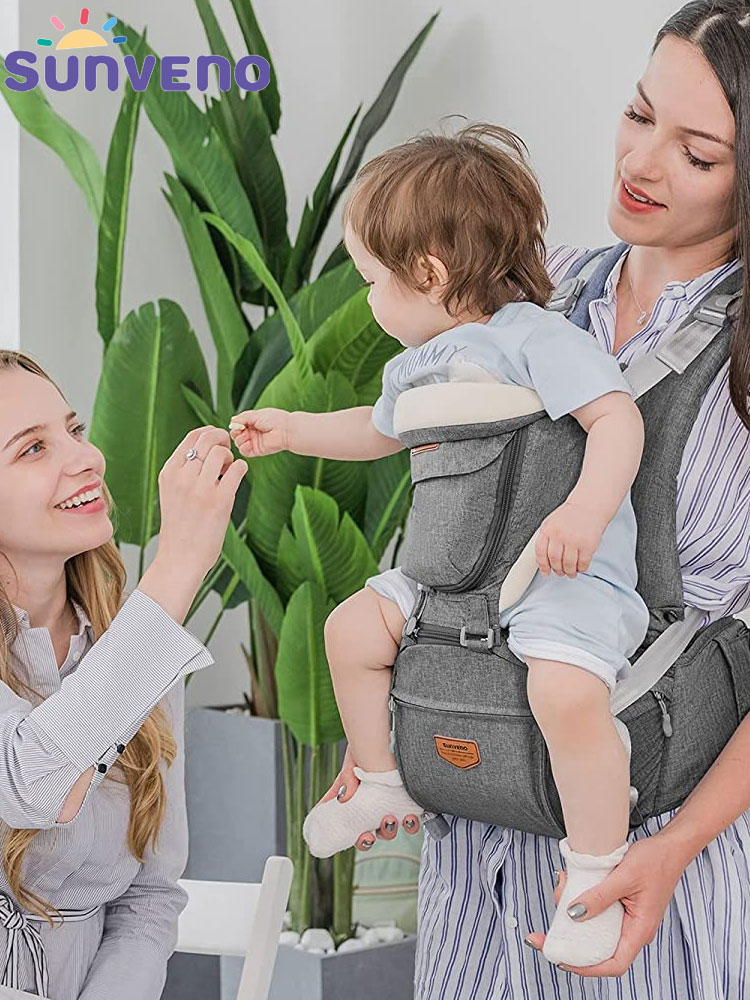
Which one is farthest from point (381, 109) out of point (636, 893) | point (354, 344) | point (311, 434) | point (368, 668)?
point (636, 893)

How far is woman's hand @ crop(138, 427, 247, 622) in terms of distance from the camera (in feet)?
4.02

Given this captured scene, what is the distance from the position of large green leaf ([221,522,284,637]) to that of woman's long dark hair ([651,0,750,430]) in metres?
1.55

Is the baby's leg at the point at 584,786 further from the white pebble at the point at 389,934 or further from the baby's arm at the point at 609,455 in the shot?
the white pebble at the point at 389,934

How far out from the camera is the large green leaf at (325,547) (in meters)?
2.44

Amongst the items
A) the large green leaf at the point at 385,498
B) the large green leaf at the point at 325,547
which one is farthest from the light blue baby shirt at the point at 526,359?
the large green leaf at the point at 385,498

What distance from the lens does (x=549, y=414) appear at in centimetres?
113

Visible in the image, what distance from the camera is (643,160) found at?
1.17m

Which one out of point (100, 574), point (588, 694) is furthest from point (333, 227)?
point (588, 694)

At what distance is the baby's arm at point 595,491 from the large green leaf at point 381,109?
1.91 m

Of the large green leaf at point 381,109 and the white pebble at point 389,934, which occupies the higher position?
the large green leaf at point 381,109

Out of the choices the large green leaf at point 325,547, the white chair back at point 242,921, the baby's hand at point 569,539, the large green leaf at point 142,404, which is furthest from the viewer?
the large green leaf at point 142,404

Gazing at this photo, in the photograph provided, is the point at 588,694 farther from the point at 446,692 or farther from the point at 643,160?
the point at 643,160

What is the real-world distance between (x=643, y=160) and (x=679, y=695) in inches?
18.4

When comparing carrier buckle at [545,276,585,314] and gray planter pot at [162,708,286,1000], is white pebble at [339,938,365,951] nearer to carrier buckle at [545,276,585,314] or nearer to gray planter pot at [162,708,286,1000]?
gray planter pot at [162,708,286,1000]
